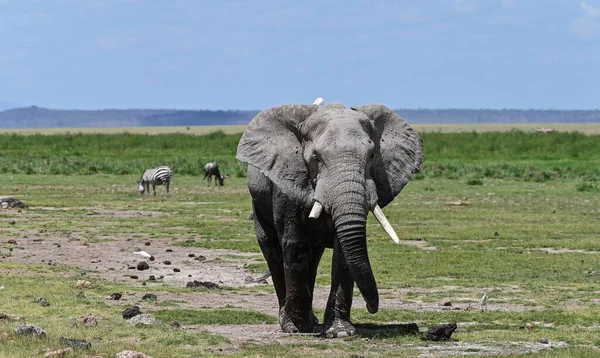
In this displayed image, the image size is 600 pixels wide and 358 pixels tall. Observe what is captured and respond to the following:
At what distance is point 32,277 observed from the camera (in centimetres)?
1678

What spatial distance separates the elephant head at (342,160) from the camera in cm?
1127

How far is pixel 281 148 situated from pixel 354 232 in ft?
6.01

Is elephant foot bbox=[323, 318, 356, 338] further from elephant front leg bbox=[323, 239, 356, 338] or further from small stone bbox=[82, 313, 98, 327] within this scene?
small stone bbox=[82, 313, 98, 327]

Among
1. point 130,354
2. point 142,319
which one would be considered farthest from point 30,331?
point 130,354

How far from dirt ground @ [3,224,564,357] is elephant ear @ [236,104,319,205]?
1.68 meters

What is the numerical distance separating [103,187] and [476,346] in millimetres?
33047

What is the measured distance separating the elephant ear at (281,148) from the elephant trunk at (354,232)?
853 mm

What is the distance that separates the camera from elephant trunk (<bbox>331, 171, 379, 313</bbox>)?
36.7ft

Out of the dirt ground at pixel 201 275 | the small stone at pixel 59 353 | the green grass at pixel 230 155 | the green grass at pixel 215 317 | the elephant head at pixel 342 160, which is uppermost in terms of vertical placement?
the elephant head at pixel 342 160

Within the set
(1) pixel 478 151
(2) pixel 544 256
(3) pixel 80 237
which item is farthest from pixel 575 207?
(1) pixel 478 151

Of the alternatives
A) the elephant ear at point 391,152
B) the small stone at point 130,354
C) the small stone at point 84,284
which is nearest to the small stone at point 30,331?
the small stone at point 130,354

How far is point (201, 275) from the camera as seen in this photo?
18.3 m

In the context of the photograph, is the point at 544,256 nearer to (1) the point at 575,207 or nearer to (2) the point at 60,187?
(1) the point at 575,207

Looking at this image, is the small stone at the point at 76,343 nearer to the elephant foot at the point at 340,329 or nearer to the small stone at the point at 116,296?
the elephant foot at the point at 340,329
